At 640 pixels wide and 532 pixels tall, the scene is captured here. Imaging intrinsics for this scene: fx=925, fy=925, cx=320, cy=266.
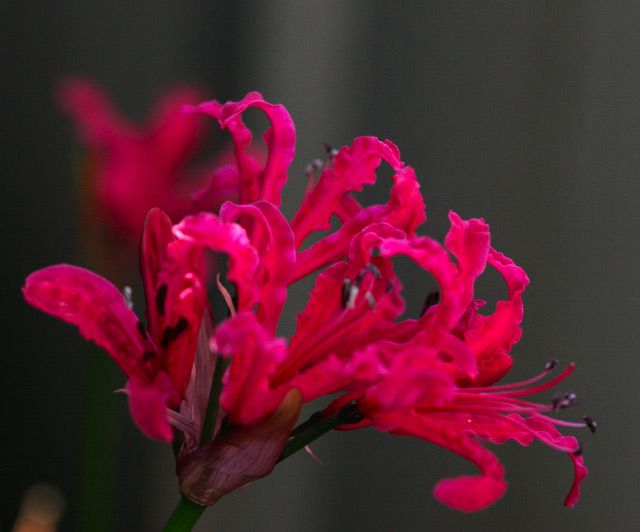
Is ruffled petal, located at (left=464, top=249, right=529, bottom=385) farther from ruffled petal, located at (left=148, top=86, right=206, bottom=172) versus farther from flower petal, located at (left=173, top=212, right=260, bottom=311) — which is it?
ruffled petal, located at (left=148, top=86, right=206, bottom=172)

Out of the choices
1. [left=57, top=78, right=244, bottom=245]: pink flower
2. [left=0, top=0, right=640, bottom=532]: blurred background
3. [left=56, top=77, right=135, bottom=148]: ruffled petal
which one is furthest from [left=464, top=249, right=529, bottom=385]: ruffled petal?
[left=0, top=0, right=640, bottom=532]: blurred background

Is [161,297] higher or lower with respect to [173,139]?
higher

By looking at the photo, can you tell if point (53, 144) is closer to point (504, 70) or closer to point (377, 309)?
point (504, 70)

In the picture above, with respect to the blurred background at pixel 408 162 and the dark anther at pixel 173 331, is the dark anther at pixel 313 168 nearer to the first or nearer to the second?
the dark anther at pixel 173 331

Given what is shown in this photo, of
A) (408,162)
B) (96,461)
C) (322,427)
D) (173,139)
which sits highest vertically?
(322,427)

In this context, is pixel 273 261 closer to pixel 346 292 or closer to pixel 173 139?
pixel 346 292

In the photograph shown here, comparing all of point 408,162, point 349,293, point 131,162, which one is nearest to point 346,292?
point 349,293

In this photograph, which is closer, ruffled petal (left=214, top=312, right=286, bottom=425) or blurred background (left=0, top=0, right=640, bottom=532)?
ruffled petal (left=214, top=312, right=286, bottom=425)
